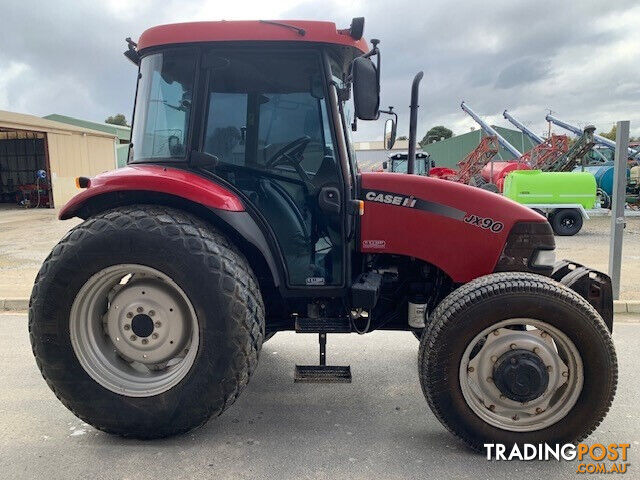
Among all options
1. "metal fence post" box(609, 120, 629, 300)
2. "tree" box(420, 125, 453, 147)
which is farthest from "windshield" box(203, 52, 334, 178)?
"tree" box(420, 125, 453, 147)

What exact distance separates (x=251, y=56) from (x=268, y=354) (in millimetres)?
2561

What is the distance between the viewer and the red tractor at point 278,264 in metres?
2.71

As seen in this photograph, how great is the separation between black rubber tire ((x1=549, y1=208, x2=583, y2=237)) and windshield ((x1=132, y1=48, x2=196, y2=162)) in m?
11.6

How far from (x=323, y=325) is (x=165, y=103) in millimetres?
1735

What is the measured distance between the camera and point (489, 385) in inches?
109

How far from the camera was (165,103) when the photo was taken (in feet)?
10.2

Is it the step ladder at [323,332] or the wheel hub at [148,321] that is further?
the step ladder at [323,332]

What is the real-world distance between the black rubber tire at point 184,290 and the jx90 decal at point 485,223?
1370 mm

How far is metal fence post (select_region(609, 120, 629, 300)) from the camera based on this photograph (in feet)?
18.9

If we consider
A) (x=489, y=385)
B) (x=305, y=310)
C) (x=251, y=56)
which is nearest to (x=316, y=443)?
(x=305, y=310)

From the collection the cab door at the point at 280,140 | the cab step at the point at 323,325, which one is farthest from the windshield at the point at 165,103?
the cab step at the point at 323,325

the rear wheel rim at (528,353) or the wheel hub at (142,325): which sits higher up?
the wheel hub at (142,325)

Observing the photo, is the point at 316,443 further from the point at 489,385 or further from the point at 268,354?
the point at 268,354

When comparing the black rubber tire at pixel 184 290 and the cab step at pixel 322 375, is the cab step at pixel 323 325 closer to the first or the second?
the cab step at pixel 322 375
